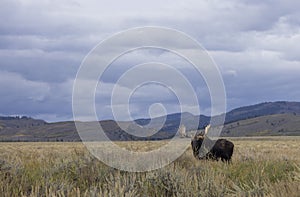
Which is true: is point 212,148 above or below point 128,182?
above

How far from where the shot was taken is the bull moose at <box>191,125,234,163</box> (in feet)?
56.5

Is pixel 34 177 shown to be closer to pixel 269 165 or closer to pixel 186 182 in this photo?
pixel 186 182

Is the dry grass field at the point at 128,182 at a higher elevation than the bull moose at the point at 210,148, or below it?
below

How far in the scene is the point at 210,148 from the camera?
1797 cm

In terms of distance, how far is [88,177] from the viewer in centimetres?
1076

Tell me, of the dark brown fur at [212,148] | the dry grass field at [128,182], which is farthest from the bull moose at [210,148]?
the dry grass field at [128,182]

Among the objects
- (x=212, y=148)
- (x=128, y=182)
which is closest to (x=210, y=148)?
(x=212, y=148)

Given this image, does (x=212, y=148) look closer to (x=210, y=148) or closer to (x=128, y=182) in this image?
(x=210, y=148)

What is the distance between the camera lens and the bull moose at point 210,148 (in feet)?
56.5

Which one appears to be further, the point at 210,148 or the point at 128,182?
the point at 210,148

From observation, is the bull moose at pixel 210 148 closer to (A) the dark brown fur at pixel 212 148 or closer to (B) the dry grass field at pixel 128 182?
(A) the dark brown fur at pixel 212 148

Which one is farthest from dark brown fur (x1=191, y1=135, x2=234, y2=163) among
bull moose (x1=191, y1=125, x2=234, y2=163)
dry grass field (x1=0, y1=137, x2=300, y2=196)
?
dry grass field (x1=0, y1=137, x2=300, y2=196)

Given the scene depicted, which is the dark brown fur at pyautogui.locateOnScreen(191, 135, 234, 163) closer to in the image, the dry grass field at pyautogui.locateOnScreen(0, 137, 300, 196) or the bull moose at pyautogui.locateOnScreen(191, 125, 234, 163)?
the bull moose at pyautogui.locateOnScreen(191, 125, 234, 163)

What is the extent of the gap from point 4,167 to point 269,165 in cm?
682
